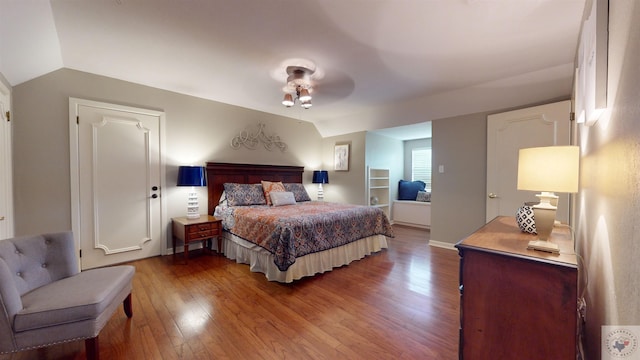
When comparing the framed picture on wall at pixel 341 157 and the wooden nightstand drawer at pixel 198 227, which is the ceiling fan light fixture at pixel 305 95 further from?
the framed picture on wall at pixel 341 157

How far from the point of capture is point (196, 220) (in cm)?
335

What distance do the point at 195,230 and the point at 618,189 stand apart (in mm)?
3609

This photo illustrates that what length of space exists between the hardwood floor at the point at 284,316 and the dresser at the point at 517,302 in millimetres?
558

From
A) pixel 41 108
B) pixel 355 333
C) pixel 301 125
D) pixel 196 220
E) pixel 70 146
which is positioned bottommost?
pixel 355 333

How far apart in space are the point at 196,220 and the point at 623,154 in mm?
3762

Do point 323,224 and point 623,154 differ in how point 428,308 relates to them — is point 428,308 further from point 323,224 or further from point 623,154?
point 623,154

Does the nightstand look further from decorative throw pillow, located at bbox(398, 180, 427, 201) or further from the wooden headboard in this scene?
decorative throw pillow, located at bbox(398, 180, 427, 201)

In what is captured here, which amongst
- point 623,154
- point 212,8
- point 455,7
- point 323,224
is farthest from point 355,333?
point 212,8

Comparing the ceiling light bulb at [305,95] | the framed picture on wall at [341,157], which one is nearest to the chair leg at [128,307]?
the ceiling light bulb at [305,95]

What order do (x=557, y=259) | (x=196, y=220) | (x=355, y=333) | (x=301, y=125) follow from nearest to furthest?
(x=557, y=259) → (x=355, y=333) → (x=196, y=220) → (x=301, y=125)

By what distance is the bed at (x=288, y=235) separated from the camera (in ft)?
8.28

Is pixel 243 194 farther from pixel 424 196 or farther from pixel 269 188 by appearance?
pixel 424 196

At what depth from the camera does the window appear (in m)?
5.80

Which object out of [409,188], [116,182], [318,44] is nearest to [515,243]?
[318,44]
